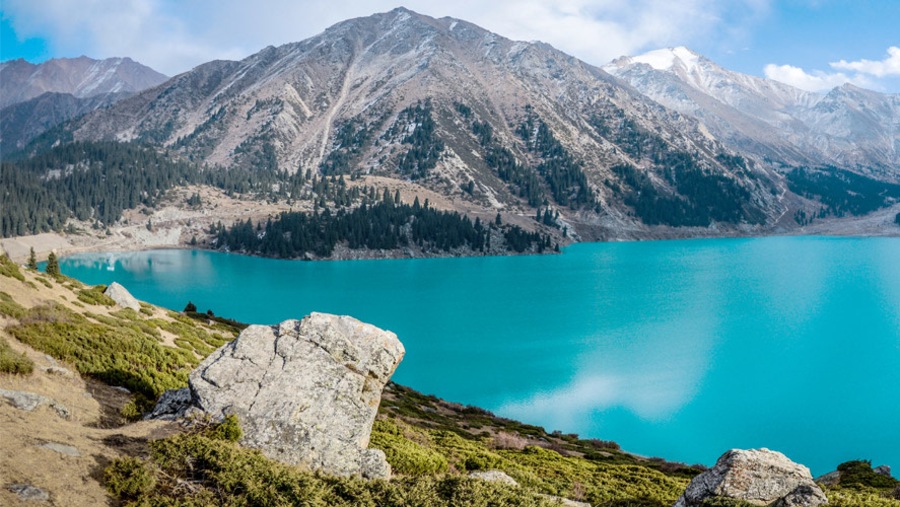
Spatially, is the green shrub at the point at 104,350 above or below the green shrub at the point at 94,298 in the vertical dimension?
below

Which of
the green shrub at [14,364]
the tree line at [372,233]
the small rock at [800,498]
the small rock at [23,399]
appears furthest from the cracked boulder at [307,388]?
the tree line at [372,233]

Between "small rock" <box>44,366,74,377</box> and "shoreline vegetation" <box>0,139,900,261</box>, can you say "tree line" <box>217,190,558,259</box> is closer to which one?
"shoreline vegetation" <box>0,139,900,261</box>

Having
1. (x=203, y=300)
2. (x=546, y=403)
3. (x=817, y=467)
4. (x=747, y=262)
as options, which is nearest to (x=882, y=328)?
(x=817, y=467)

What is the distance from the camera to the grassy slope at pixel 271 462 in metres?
12.4

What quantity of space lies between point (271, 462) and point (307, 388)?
296 cm

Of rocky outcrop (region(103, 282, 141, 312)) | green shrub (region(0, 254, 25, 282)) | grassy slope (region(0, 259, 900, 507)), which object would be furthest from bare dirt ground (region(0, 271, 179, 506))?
rocky outcrop (region(103, 282, 141, 312))

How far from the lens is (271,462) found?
44.9 feet

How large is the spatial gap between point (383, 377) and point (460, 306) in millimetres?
72164

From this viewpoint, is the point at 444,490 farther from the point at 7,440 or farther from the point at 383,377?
the point at 7,440

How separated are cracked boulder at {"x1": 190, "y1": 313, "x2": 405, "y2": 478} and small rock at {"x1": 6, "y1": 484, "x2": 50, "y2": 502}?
4.57 metres

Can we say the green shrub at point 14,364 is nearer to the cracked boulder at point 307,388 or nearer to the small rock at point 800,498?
the cracked boulder at point 307,388

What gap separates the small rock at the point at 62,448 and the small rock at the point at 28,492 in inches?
61.5

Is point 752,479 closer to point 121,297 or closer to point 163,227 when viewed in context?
point 121,297

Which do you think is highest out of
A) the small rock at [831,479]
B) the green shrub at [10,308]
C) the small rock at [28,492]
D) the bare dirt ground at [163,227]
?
the bare dirt ground at [163,227]
